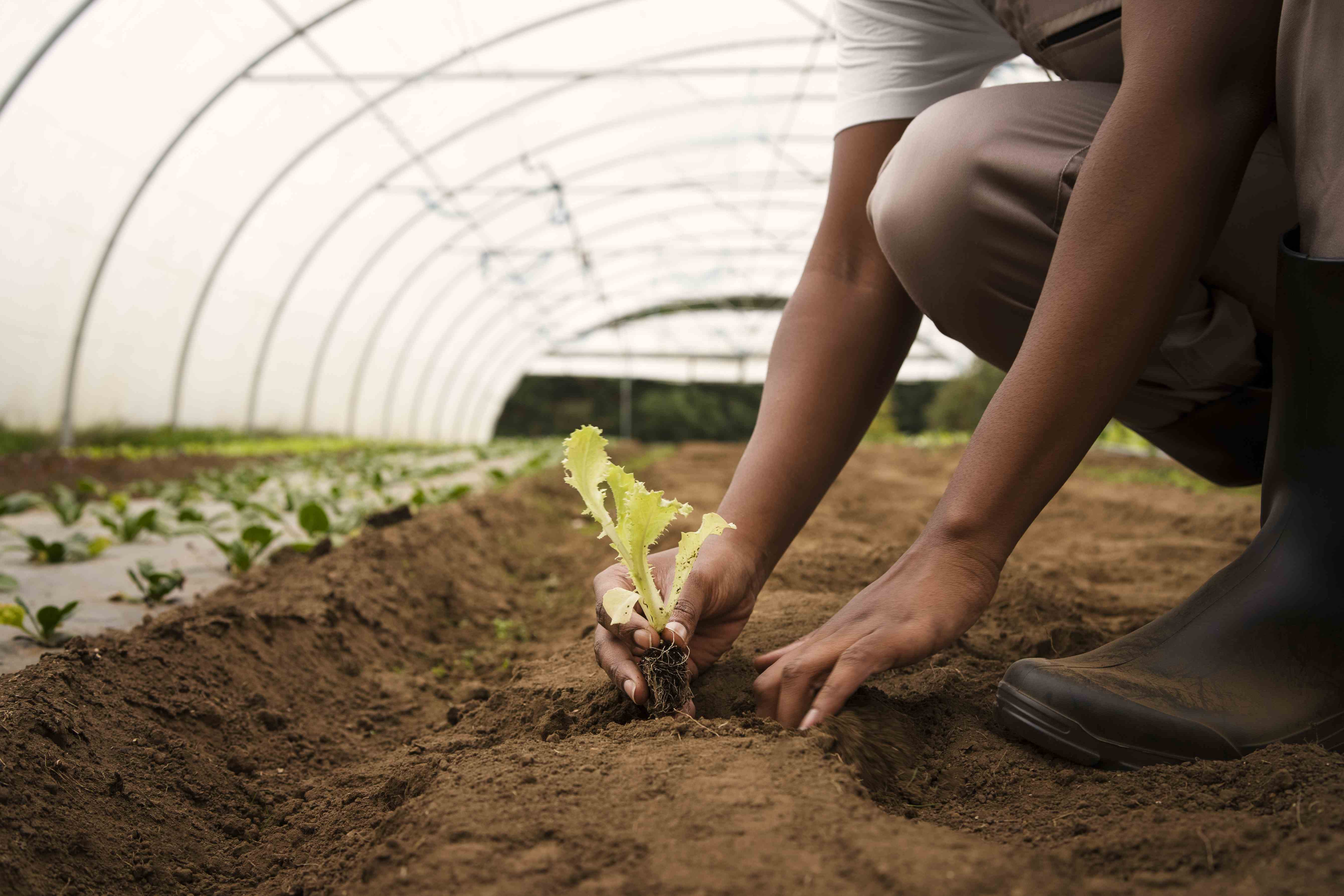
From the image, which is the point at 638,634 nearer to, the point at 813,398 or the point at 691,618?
the point at 691,618

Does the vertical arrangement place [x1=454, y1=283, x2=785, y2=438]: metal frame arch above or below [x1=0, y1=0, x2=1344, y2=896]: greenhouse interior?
above

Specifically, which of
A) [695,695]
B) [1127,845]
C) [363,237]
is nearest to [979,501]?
[1127,845]

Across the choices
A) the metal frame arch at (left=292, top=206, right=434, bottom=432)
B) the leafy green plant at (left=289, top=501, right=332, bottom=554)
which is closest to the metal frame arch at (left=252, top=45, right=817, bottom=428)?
the metal frame arch at (left=292, top=206, right=434, bottom=432)

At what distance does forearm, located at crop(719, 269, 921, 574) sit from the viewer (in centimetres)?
132

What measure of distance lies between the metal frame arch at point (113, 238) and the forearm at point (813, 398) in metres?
7.86

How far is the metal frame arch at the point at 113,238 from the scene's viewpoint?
7.76 meters

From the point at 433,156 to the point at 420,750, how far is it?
1074 centimetres

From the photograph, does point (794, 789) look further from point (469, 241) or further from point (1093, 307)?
point (469, 241)

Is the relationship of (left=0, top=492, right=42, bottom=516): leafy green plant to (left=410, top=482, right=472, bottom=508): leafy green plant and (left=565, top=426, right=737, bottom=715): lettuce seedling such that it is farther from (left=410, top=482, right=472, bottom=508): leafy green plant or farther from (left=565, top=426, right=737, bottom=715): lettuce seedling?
(left=565, top=426, right=737, bottom=715): lettuce seedling

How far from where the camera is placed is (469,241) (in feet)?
47.6

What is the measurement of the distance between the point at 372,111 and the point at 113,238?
293 centimetres

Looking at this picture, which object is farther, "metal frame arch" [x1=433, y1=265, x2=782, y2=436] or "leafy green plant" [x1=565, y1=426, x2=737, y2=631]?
"metal frame arch" [x1=433, y1=265, x2=782, y2=436]

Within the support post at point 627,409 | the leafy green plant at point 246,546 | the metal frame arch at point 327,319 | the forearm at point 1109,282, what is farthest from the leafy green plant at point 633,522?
the support post at point 627,409

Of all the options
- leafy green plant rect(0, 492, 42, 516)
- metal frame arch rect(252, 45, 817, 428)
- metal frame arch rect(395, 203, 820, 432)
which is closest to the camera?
leafy green plant rect(0, 492, 42, 516)
